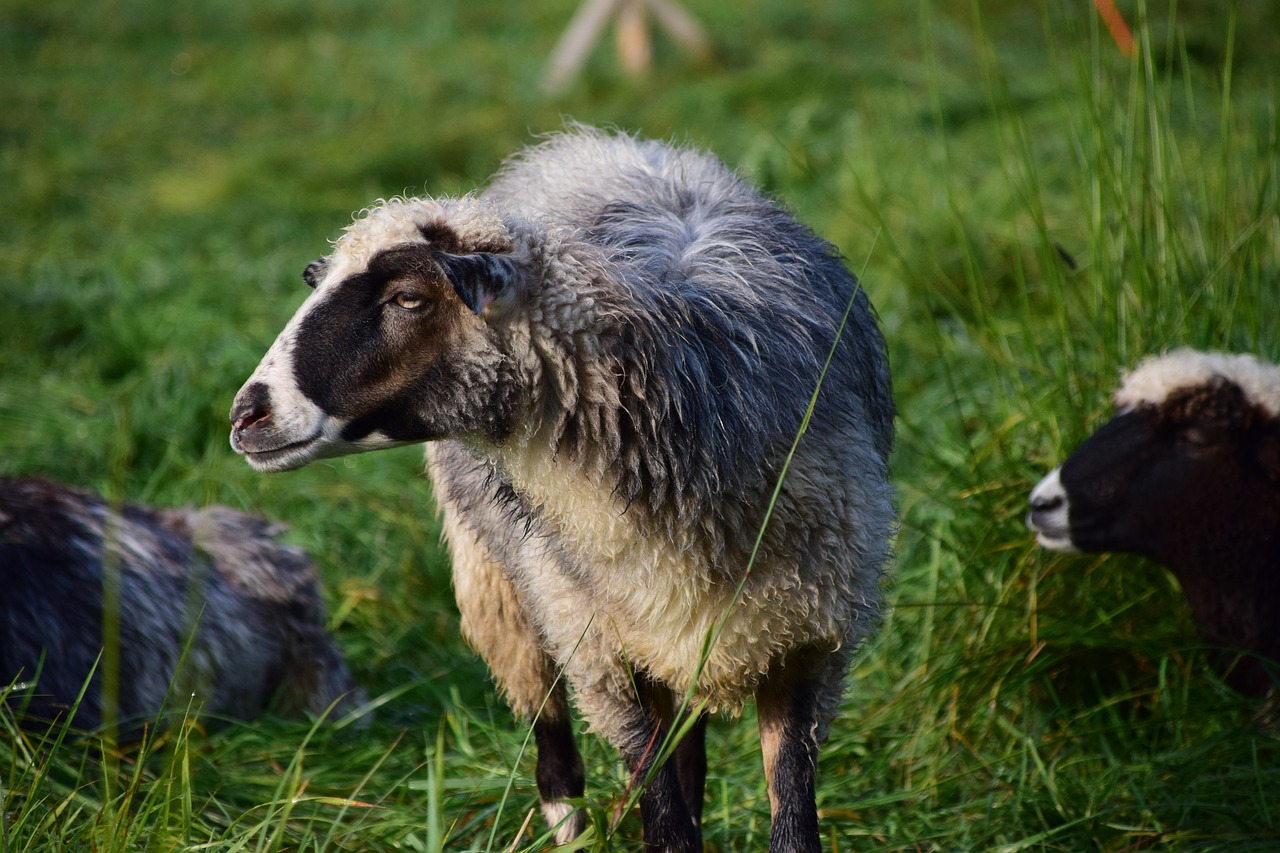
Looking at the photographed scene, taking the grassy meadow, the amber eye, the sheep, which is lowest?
the grassy meadow

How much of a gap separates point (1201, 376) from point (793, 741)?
1.68 metres

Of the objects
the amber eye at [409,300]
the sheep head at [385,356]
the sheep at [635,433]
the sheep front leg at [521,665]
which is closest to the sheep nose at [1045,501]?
the sheep at [635,433]

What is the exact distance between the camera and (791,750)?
2.77 m

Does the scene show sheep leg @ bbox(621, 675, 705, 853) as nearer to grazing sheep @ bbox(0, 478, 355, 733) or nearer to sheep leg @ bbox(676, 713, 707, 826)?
sheep leg @ bbox(676, 713, 707, 826)

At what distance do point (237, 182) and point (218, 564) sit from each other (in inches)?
197

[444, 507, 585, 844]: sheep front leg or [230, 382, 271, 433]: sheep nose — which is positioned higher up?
[230, 382, 271, 433]: sheep nose

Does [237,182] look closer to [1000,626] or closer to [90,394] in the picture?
[90,394]

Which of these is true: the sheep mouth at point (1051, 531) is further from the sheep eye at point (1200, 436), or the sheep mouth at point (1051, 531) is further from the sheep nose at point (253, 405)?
the sheep nose at point (253, 405)

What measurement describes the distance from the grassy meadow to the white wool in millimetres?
205

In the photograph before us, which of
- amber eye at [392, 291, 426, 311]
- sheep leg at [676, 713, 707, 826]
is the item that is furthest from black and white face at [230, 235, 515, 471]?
sheep leg at [676, 713, 707, 826]

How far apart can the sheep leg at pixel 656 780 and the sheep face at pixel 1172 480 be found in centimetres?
134

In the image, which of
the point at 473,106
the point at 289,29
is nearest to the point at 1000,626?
the point at 473,106

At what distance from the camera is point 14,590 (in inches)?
145

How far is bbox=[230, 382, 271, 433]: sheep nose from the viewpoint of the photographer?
7.79ft
